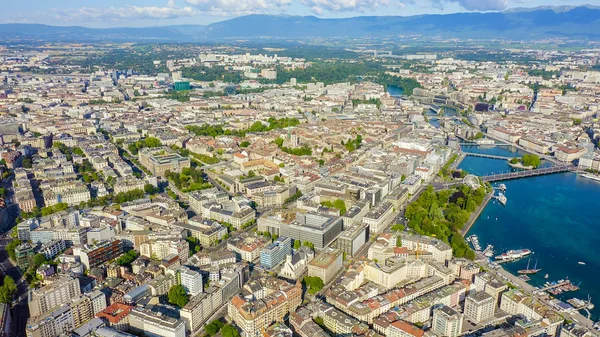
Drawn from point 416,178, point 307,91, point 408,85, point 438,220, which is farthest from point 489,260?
point 408,85

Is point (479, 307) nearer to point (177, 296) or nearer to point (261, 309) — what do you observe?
point (261, 309)

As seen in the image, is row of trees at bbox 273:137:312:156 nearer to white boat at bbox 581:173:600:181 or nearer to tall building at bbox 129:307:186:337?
white boat at bbox 581:173:600:181

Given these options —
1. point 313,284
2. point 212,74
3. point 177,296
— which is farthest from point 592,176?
point 212,74

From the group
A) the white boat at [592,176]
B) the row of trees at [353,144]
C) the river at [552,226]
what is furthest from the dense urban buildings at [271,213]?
the white boat at [592,176]

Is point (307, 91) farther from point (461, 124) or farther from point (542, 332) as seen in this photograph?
point (542, 332)

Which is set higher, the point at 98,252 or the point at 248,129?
the point at 98,252

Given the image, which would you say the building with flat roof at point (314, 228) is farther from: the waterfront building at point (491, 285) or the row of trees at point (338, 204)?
the waterfront building at point (491, 285)
